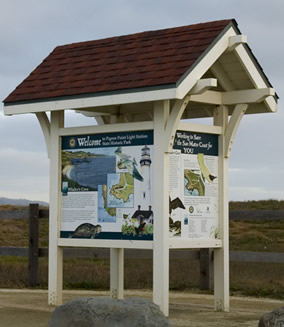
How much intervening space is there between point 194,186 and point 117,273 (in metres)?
2.46

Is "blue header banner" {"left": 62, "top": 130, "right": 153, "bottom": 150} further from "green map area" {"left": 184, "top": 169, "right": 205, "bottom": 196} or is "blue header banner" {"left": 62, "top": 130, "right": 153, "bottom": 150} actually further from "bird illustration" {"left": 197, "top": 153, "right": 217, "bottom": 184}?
"bird illustration" {"left": 197, "top": 153, "right": 217, "bottom": 184}

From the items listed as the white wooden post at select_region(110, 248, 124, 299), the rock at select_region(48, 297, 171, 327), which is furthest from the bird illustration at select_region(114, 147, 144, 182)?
the rock at select_region(48, 297, 171, 327)

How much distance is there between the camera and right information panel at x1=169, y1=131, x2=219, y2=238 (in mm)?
11719

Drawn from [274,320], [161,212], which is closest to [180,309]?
[161,212]

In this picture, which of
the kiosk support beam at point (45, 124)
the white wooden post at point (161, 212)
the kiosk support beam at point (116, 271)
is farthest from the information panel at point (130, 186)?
the kiosk support beam at point (116, 271)

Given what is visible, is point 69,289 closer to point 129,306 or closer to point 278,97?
point 278,97

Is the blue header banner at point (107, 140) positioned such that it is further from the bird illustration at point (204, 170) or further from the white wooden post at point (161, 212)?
the bird illustration at point (204, 170)

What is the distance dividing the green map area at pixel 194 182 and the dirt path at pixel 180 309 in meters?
1.81

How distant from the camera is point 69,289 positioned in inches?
645

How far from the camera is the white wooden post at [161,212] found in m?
11.3

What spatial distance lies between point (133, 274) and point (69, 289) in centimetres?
198

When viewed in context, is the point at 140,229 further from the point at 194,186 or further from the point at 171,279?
the point at 171,279

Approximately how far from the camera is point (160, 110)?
37.5 ft

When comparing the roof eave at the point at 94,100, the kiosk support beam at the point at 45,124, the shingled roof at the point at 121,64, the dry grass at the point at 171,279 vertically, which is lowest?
the dry grass at the point at 171,279
